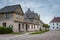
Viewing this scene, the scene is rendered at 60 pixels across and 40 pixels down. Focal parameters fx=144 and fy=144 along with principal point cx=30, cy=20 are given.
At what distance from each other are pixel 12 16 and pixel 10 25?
2.49 meters

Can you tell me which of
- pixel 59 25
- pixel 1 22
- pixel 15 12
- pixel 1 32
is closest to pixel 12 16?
pixel 15 12

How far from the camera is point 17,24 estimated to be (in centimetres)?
3931

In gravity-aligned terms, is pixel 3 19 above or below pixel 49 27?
above

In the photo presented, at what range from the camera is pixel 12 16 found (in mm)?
38500

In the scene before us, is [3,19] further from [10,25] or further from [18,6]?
[18,6]

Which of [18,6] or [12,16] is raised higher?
[18,6]

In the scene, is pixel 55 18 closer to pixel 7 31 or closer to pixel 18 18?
pixel 18 18

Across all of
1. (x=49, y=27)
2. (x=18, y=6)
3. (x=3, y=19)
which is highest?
(x=18, y=6)

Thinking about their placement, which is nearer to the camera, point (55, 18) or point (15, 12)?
point (15, 12)

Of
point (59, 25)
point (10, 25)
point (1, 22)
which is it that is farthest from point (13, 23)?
point (59, 25)

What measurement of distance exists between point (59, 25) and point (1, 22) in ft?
201

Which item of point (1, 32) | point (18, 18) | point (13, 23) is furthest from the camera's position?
point (18, 18)

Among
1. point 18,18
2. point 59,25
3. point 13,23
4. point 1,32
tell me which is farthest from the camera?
point 59,25

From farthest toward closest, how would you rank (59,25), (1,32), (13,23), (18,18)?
1. (59,25)
2. (18,18)
3. (13,23)
4. (1,32)
